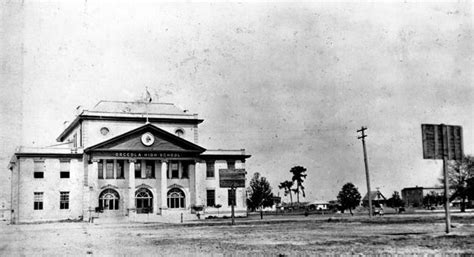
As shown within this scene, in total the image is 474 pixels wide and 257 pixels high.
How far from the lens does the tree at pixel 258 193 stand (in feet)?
232

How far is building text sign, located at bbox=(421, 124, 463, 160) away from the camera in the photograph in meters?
21.0

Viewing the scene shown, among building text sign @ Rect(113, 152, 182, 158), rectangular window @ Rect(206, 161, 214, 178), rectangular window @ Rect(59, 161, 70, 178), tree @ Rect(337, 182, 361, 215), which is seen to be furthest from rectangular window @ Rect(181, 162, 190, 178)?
tree @ Rect(337, 182, 361, 215)

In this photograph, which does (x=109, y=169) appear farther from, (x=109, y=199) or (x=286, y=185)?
(x=286, y=185)

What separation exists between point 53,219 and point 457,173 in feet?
155

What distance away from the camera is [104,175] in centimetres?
5369

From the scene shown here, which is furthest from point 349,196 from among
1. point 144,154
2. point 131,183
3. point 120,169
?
point 120,169

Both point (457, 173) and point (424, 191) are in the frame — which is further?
point (424, 191)

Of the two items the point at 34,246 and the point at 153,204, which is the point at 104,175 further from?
the point at 34,246

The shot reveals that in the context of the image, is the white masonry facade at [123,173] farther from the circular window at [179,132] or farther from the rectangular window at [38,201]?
the circular window at [179,132]

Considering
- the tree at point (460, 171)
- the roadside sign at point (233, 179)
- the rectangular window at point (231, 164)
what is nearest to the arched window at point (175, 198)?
the rectangular window at point (231, 164)

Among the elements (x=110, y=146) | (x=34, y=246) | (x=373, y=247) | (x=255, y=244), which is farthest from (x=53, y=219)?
(x=373, y=247)

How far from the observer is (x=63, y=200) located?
5241 centimetres

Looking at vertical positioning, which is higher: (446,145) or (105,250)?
(446,145)

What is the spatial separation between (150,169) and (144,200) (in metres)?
3.22
